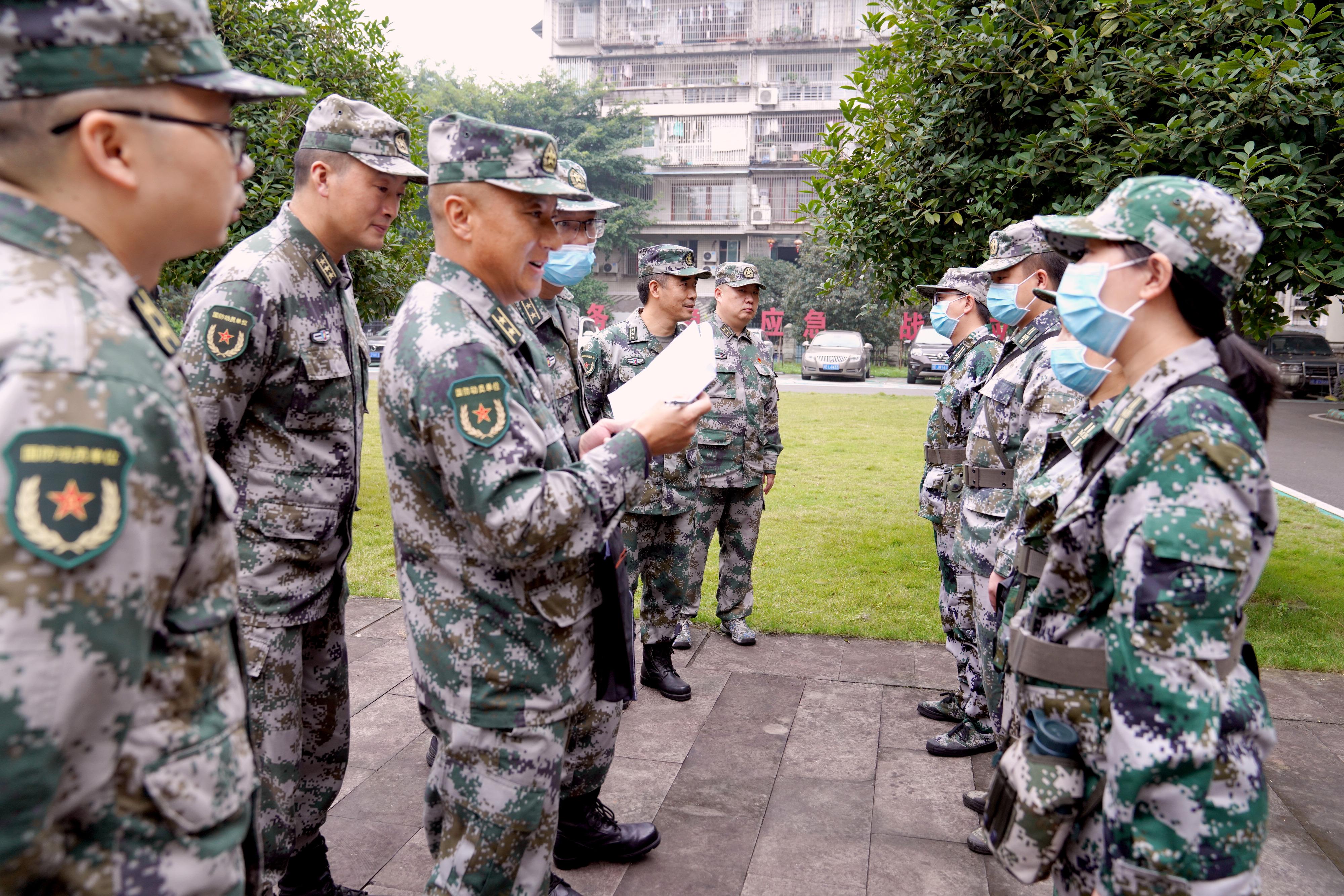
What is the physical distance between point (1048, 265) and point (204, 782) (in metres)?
3.56

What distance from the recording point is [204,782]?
1305mm

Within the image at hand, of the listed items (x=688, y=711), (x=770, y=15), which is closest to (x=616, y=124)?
(x=770, y=15)

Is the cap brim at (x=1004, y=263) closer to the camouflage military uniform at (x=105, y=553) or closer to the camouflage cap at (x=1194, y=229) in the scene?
the camouflage cap at (x=1194, y=229)

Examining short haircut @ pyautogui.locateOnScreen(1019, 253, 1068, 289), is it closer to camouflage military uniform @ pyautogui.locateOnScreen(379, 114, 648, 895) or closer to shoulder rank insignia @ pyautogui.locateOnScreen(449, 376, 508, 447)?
camouflage military uniform @ pyautogui.locateOnScreen(379, 114, 648, 895)

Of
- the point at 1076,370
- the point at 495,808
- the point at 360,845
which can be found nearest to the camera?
the point at 495,808

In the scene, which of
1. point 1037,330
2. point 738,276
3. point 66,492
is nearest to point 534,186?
point 66,492

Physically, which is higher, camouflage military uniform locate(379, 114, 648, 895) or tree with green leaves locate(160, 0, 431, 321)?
tree with green leaves locate(160, 0, 431, 321)

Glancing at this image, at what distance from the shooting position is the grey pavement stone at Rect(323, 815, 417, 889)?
3.12 m

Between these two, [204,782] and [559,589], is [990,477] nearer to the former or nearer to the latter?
[559,589]

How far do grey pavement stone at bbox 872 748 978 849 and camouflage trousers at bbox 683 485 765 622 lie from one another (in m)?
1.55

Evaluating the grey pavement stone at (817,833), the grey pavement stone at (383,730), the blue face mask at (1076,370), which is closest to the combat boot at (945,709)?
the grey pavement stone at (817,833)

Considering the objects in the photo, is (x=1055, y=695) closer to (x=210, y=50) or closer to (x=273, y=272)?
(x=210, y=50)

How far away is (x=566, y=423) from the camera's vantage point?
3.26 metres

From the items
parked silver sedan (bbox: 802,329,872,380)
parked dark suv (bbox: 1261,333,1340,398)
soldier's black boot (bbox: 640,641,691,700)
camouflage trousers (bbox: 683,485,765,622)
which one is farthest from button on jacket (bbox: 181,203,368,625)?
parked dark suv (bbox: 1261,333,1340,398)
